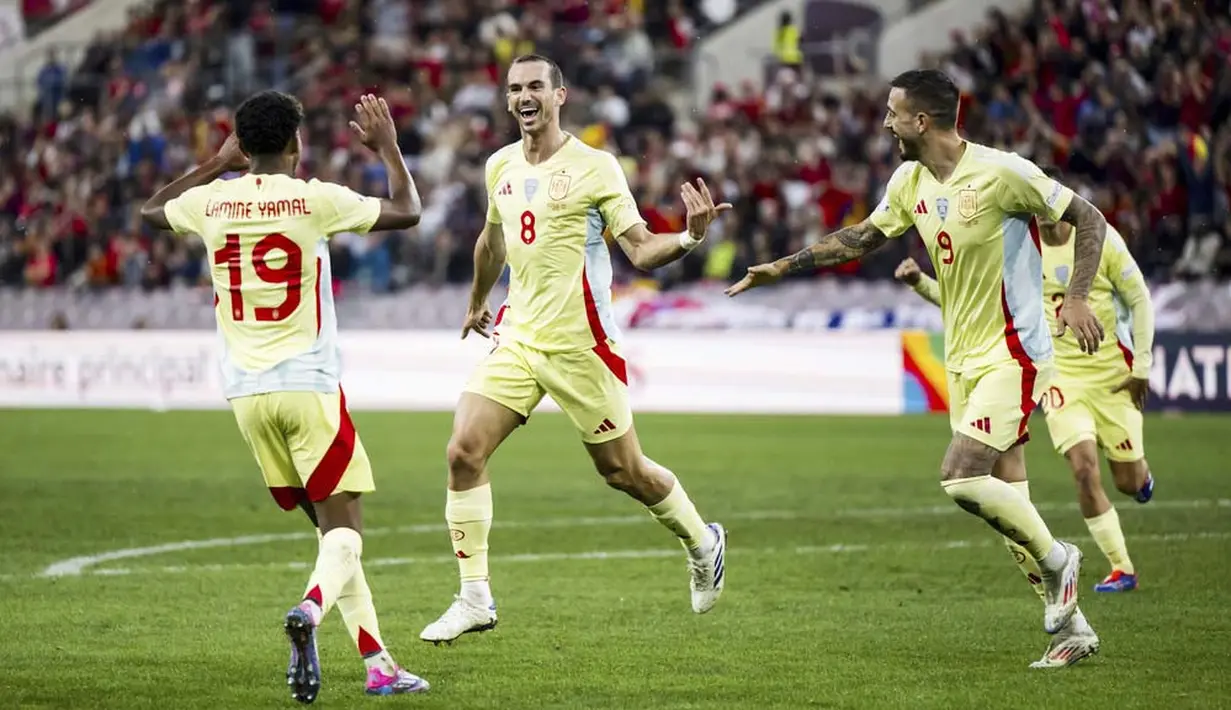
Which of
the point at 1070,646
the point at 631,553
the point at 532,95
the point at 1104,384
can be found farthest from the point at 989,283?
the point at 631,553

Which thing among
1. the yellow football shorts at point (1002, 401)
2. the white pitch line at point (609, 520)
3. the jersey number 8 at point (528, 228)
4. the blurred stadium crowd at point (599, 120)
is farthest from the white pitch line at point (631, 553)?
the blurred stadium crowd at point (599, 120)

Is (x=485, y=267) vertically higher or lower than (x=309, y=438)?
higher

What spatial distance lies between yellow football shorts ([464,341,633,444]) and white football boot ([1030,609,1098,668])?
214cm

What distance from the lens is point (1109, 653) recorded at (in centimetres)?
816

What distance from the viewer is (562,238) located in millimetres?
8719

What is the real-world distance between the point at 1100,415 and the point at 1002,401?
3.12m

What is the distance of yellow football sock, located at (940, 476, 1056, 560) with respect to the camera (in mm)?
7926

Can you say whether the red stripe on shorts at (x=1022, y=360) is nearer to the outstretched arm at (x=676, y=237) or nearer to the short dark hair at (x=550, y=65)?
the outstretched arm at (x=676, y=237)

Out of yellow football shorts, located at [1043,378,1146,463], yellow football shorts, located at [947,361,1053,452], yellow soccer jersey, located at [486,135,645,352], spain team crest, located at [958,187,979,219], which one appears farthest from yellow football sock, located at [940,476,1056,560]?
yellow football shorts, located at [1043,378,1146,463]

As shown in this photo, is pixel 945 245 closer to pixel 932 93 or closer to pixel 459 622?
pixel 932 93

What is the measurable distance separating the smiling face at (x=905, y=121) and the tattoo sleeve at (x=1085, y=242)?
70cm

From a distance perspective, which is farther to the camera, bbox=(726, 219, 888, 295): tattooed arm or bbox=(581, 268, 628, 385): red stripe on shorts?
bbox=(581, 268, 628, 385): red stripe on shorts

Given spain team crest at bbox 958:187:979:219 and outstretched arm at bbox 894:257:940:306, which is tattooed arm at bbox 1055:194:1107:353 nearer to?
spain team crest at bbox 958:187:979:219

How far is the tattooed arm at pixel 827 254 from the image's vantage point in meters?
8.57
